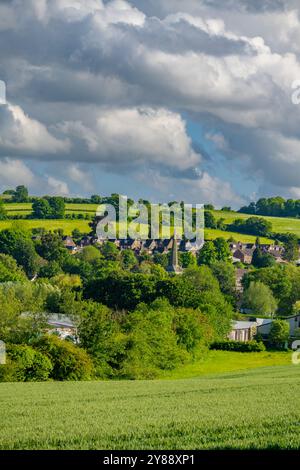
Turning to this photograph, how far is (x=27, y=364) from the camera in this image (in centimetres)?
5622

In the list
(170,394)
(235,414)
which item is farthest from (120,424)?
(170,394)

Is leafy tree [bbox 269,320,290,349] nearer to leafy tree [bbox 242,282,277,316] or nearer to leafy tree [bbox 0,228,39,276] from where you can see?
leafy tree [bbox 242,282,277,316]

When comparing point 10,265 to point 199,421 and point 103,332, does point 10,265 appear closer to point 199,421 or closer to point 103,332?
point 103,332

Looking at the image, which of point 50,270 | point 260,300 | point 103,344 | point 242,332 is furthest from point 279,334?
point 50,270

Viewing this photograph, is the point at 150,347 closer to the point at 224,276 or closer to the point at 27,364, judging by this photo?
the point at 27,364

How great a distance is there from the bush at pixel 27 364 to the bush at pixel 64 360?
52.3 inches

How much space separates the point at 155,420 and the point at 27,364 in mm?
35288

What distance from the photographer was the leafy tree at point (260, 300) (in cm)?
14412

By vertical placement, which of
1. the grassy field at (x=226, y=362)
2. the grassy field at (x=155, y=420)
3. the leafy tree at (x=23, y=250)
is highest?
the leafy tree at (x=23, y=250)

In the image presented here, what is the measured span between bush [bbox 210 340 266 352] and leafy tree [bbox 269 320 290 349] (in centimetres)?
632

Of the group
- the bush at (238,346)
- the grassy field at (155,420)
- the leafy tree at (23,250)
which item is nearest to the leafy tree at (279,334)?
the bush at (238,346)

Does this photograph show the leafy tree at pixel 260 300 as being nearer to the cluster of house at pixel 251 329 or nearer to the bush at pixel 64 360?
the cluster of house at pixel 251 329
